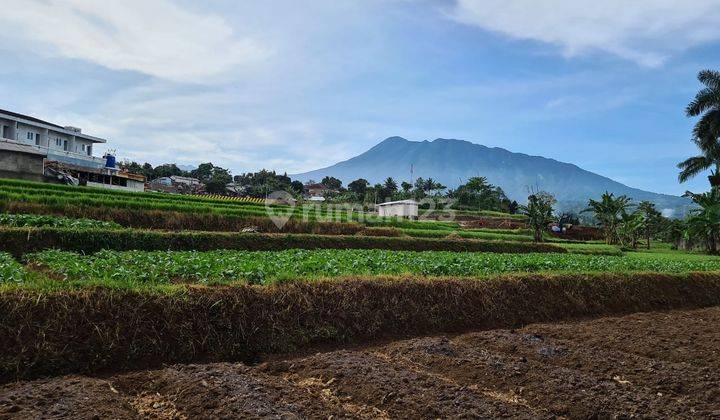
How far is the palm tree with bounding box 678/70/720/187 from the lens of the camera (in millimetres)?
51875

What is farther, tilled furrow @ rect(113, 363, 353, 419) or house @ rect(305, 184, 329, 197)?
house @ rect(305, 184, 329, 197)

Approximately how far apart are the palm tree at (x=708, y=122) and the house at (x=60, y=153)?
2226 inches

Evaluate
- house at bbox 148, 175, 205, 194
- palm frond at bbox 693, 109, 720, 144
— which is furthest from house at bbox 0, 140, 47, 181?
palm frond at bbox 693, 109, 720, 144

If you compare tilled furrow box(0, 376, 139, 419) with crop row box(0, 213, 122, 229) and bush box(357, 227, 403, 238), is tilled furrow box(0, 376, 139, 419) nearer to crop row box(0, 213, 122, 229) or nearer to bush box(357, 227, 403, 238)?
crop row box(0, 213, 122, 229)

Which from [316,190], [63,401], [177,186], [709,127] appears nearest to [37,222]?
[63,401]

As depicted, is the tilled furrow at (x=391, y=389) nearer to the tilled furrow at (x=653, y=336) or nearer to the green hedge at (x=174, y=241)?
the tilled furrow at (x=653, y=336)

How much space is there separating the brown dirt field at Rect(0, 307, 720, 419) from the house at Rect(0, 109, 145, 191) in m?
40.7

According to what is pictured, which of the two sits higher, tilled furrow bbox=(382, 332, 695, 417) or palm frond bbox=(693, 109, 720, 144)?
palm frond bbox=(693, 109, 720, 144)

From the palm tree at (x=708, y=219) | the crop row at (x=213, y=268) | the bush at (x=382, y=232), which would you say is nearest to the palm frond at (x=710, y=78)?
the palm tree at (x=708, y=219)

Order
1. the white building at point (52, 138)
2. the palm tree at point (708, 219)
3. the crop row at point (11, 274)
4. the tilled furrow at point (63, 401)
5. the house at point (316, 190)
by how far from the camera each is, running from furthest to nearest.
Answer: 1. the house at point (316, 190)
2. the white building at point (52, 138)
3. the palm tree at point (708, 219)
4. the crop row at point (11, 274)
5. the tilled furrow at point (63, 401)

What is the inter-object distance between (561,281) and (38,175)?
41125 millimetres

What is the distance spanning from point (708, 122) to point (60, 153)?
67.1 metres

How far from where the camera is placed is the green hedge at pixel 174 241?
15738 millimetres

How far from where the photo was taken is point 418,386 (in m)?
5.90
